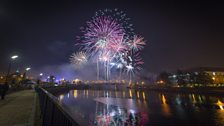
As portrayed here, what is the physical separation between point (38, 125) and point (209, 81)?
8200 cm

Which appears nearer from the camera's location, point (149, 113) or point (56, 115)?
point (56, 115)

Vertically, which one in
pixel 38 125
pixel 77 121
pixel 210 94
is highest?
pixel 77 121

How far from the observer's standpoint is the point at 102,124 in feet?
47.3

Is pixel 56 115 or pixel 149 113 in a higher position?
pixel 56 115

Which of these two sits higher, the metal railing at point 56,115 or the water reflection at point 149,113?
the metal railing at point 56,115

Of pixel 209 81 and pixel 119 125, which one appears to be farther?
pixel 209 81

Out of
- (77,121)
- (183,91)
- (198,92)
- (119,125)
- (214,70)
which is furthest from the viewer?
(214,70)

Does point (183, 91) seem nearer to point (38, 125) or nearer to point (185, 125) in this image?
point (185, 125)

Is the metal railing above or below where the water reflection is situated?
above

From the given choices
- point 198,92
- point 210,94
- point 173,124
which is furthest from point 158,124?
point 198,92

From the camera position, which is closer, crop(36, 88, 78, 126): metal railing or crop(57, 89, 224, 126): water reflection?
crop(36, 88, 78, 126): metal railing

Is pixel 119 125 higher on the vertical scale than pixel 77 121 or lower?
lower

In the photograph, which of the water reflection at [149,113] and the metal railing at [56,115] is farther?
the water reflection at [149,113]

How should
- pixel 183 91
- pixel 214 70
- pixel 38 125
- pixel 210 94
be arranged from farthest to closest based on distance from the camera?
pixel 214 70
pixel 183 91
pixel 210 94
pixel 38 125
